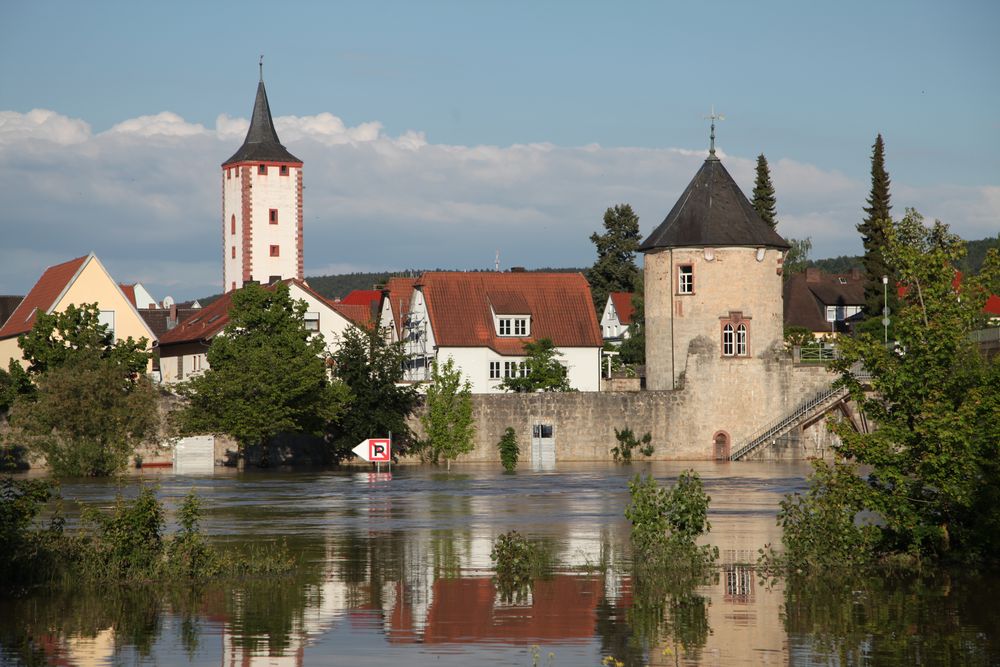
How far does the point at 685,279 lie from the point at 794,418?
712cm

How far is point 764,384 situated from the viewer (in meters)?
64.1

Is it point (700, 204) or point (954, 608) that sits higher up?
point (700, 204)

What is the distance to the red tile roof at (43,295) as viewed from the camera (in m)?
73.2

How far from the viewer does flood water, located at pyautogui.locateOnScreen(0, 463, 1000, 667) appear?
17.2m

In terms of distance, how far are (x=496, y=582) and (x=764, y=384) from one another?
42847 mm

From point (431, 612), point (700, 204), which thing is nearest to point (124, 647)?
point (431, 612)

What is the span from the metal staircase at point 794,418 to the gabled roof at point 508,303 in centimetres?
1003

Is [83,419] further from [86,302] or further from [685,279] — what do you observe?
[685,279]

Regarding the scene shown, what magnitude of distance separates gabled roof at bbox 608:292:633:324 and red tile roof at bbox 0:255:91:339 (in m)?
45.1

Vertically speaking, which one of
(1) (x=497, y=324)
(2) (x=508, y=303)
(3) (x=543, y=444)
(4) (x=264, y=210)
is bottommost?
(3) (x=543, y=444)

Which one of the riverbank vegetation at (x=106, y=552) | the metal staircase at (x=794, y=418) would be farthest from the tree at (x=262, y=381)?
the riverbank vegetation at (x=106, y=552)

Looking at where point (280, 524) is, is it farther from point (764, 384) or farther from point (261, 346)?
point (764, 384)

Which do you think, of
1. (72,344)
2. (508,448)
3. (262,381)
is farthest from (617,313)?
(262,381)

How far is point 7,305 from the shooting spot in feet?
286
